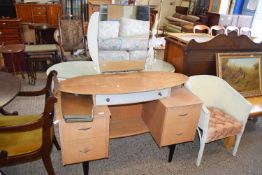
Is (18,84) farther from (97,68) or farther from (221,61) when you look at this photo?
(221,61)

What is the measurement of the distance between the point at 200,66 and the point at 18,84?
1.90 meters

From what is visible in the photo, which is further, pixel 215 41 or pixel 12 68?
pixel 12 68

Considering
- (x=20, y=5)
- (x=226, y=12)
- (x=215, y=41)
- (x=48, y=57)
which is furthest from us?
(x=226, y=12)

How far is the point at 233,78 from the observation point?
2.53m

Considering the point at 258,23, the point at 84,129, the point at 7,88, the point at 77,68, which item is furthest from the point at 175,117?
the point at 258,23

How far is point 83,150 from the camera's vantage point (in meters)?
1.65

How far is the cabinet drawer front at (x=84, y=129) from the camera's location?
153cm

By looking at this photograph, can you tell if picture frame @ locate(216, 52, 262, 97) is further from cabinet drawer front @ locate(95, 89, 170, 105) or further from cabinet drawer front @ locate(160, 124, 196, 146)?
cabinet drawer front @ locate(95, 89, 170, 105)

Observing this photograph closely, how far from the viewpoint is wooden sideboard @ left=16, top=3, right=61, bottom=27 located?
5.00 m

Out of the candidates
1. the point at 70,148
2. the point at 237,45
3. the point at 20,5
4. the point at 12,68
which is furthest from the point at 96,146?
the point at 20,5

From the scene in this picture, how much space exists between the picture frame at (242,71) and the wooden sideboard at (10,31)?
14.6 feet

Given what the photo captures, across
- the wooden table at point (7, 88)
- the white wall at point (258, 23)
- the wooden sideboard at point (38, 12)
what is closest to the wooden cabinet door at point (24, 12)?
the wooden sideboard at point (38, 12)

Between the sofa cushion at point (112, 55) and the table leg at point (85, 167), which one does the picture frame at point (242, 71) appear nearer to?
the sofa cushion at point (112, 55)

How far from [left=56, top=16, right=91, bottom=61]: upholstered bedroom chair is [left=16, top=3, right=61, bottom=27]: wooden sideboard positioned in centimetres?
181
